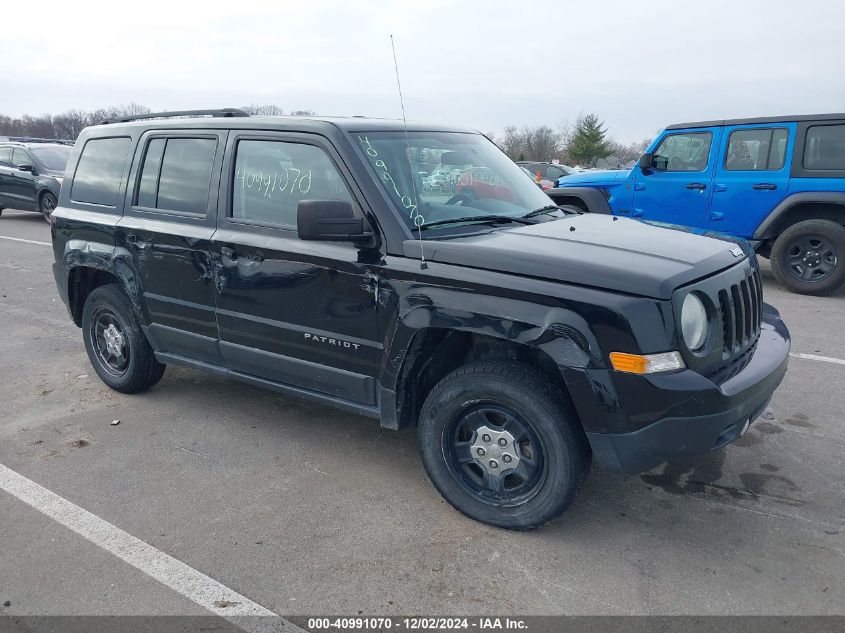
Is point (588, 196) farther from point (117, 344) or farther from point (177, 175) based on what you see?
point (117, 344)

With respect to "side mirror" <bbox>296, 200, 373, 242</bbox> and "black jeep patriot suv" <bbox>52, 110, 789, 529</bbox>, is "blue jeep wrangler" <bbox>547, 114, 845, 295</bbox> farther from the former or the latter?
"side mirror" <bbox>296, 200, 373, 242</bbox>

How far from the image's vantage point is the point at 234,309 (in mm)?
4051

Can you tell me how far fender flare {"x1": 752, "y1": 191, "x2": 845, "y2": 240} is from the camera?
309 inches

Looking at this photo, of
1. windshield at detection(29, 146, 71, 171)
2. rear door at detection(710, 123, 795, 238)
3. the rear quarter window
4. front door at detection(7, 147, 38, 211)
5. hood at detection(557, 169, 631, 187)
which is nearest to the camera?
the rear quarter window

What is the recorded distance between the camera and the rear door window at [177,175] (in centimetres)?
416

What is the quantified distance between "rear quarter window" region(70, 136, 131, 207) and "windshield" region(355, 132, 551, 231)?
201 centimetres

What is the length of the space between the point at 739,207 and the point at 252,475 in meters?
6.96

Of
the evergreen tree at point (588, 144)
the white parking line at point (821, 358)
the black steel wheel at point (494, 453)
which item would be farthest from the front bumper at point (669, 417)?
the evergreen tree at point (588, 144)

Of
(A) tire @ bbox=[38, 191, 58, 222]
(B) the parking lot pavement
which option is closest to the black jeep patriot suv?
(B) the parking lot pavement

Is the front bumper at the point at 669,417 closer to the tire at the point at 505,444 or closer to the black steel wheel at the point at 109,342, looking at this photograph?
the tire at the point at 505,444

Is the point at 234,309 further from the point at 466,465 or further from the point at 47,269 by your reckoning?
the point at 47,269

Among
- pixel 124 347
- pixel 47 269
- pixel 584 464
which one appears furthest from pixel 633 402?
pixel 47 269

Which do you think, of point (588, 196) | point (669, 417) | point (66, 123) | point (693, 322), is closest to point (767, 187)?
point (588, 196)

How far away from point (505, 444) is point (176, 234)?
2379 millimetres
